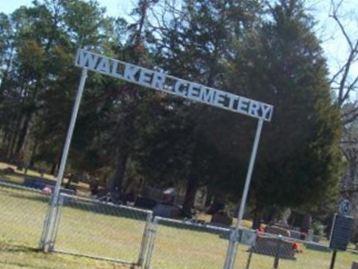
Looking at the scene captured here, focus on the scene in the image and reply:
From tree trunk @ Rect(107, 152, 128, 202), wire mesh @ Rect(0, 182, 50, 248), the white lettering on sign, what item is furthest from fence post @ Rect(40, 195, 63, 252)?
tree trunk @ Rect(107, 152, 128, 202)

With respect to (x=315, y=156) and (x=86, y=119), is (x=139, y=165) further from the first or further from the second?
(x=315, y=156)

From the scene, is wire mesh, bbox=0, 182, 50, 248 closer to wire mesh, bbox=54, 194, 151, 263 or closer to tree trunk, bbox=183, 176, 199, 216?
wire mesh, bbox=54, 194, 151, 263

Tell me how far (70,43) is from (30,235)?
5499cm

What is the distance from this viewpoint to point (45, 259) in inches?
515

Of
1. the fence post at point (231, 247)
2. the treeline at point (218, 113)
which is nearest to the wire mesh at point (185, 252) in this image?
the fence post at point (231, 247)

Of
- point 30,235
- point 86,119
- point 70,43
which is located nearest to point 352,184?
point 86,119

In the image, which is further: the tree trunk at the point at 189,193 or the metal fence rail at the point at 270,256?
the tree trunk at the point at 189,193

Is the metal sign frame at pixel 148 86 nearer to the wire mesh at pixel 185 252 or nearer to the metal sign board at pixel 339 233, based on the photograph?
the wire mesh at pixel 185 252

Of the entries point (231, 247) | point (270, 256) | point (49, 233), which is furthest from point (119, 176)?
point (231, 247)

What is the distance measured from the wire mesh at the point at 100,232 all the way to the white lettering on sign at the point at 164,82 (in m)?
2.50

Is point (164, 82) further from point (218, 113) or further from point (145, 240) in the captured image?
point (218, 113)

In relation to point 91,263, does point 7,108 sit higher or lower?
higher

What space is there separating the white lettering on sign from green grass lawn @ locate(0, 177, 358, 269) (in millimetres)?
3544

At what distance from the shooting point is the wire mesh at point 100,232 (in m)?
15.4
